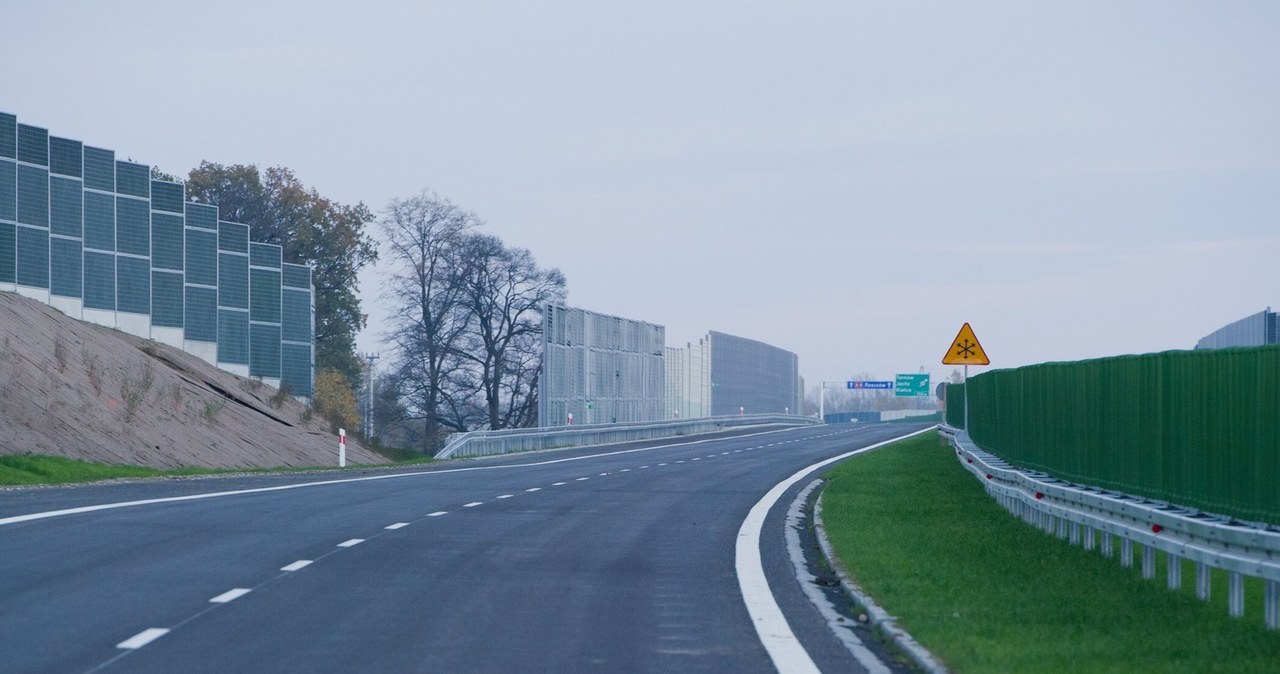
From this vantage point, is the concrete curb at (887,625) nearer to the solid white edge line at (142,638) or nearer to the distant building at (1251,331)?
the solid white edge line at (142,638)

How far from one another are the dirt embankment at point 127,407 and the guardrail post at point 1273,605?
2802 centimetres

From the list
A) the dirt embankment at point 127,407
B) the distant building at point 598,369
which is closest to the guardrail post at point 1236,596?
the dirt embankment at point 127,407

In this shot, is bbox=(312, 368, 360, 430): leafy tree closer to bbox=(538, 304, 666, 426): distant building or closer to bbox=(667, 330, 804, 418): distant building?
bbox=(538, 304, 666, 426): distant building

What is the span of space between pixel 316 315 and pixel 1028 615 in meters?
75.9

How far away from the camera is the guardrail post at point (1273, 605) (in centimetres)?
1007

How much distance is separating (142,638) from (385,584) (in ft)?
11.2

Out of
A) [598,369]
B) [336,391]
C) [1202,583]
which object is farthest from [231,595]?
[336,391]

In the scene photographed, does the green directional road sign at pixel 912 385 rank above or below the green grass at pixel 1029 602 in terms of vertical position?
above

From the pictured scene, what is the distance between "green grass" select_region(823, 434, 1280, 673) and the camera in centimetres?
930

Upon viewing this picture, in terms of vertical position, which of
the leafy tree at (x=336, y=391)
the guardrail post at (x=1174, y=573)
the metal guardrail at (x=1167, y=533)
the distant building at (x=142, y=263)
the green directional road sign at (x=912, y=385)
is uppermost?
the distant building at (x=142, y=263)

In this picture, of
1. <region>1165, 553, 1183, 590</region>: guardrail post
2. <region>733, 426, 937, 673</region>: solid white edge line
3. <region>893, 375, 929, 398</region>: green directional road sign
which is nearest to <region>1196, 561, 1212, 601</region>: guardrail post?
<region>1165, 553, 1183, 590</region>: guardrail post

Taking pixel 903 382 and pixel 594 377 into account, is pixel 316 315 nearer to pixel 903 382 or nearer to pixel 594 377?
pixel 594 377

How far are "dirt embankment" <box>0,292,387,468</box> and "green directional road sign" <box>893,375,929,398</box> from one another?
3585 inches

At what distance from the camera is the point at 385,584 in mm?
13266
